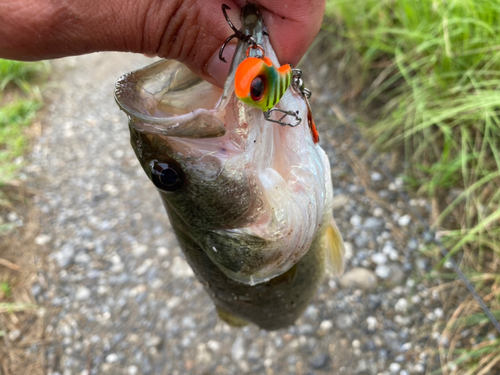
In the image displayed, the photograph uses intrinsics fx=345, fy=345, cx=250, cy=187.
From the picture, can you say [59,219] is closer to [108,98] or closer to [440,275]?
[108,98]

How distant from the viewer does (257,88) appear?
0.74 meters

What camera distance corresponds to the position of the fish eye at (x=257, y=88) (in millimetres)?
736

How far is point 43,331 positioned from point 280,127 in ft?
7.52

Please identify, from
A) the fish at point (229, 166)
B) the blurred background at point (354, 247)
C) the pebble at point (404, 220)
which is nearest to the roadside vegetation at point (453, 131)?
the blurred background at point (354, 247)

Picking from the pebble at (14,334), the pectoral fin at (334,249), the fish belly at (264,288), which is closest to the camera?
the fish belly at (264,288)

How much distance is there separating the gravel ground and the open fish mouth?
4.01ft

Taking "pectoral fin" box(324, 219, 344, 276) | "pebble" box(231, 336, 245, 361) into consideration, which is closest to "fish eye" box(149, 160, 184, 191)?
"pectoral fin" box(324, 219, 344, 276)

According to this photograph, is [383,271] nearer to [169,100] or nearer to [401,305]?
[401,305]

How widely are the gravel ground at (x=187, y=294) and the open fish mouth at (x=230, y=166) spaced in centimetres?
122

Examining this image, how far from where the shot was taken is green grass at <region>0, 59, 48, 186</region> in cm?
353

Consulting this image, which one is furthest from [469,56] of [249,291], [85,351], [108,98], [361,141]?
[108,98]

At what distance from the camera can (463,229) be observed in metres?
2.25

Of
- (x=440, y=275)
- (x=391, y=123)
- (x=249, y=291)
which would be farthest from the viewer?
(x=391, y=123)

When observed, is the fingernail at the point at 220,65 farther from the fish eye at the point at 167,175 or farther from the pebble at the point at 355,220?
the pebble at the point at 355,220
